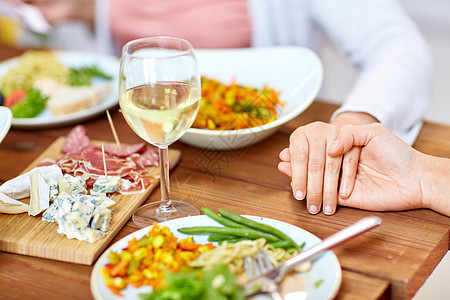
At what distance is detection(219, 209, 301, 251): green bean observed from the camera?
3.46 ft

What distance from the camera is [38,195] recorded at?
3.89 ft

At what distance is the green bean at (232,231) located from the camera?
1.05 metres

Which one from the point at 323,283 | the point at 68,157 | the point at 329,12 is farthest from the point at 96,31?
the point at 323,283

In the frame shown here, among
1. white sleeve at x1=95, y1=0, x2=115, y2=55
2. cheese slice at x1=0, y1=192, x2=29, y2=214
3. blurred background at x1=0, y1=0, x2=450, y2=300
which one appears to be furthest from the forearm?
white sleeve at x1=95, y1=0, x2=115, y2=55

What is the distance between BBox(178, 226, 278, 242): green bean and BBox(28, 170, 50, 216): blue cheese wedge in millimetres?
333

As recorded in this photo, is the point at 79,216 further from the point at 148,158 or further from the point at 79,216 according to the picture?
the point at 148,158

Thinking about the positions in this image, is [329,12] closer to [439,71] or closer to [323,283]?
[323,283]

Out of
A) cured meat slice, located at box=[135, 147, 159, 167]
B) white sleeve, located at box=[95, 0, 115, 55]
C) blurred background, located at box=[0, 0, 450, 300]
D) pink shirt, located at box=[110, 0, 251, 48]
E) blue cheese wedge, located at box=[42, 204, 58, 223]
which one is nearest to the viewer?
blue cheese wedge, located at box=[42, 204, 58, 223]

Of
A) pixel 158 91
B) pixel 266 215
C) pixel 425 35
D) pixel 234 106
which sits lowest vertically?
pixel 425 35

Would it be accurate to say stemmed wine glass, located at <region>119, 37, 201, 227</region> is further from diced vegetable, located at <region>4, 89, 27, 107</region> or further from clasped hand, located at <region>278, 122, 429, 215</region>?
diced vegetable, located at <region>4, 89, 27, 107</region>

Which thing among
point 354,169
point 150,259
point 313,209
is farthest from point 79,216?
point 354,169

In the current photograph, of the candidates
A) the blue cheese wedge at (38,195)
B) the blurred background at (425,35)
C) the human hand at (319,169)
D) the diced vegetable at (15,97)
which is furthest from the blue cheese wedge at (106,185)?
the blurred background at (425,35)

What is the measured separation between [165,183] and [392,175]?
534 mm

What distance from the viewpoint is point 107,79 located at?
1.98 m
